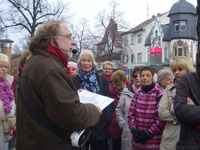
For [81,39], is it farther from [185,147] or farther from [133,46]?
[185,147]

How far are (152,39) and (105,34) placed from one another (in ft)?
43.5

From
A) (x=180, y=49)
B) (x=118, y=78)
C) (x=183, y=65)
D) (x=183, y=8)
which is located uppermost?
(x=183, y=8)

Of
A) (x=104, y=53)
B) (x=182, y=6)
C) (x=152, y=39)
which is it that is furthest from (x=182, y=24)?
(x=104, y=53)

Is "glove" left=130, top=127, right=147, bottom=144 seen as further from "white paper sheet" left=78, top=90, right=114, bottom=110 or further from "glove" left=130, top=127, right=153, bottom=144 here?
"white paper sheet" left=78, top=90, right=114, bottom=110

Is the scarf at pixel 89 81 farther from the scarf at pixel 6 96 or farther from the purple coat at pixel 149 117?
the scarf at pixel 6 96

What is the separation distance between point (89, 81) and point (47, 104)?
2.02m

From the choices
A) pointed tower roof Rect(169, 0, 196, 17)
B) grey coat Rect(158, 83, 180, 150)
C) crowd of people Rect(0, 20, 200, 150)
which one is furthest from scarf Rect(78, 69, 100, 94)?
pointed tower roof Rect(169, 0, 196, 17)

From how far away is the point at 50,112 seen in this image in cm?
211

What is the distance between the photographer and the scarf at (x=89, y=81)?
4.10 m

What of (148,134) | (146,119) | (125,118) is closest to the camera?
(148,134)

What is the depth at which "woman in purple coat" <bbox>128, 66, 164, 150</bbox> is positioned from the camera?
3706 millimetres

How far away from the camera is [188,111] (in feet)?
8.77

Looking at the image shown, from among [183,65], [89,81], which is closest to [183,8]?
[183,65]

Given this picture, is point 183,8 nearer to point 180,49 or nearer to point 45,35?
point 180,49
